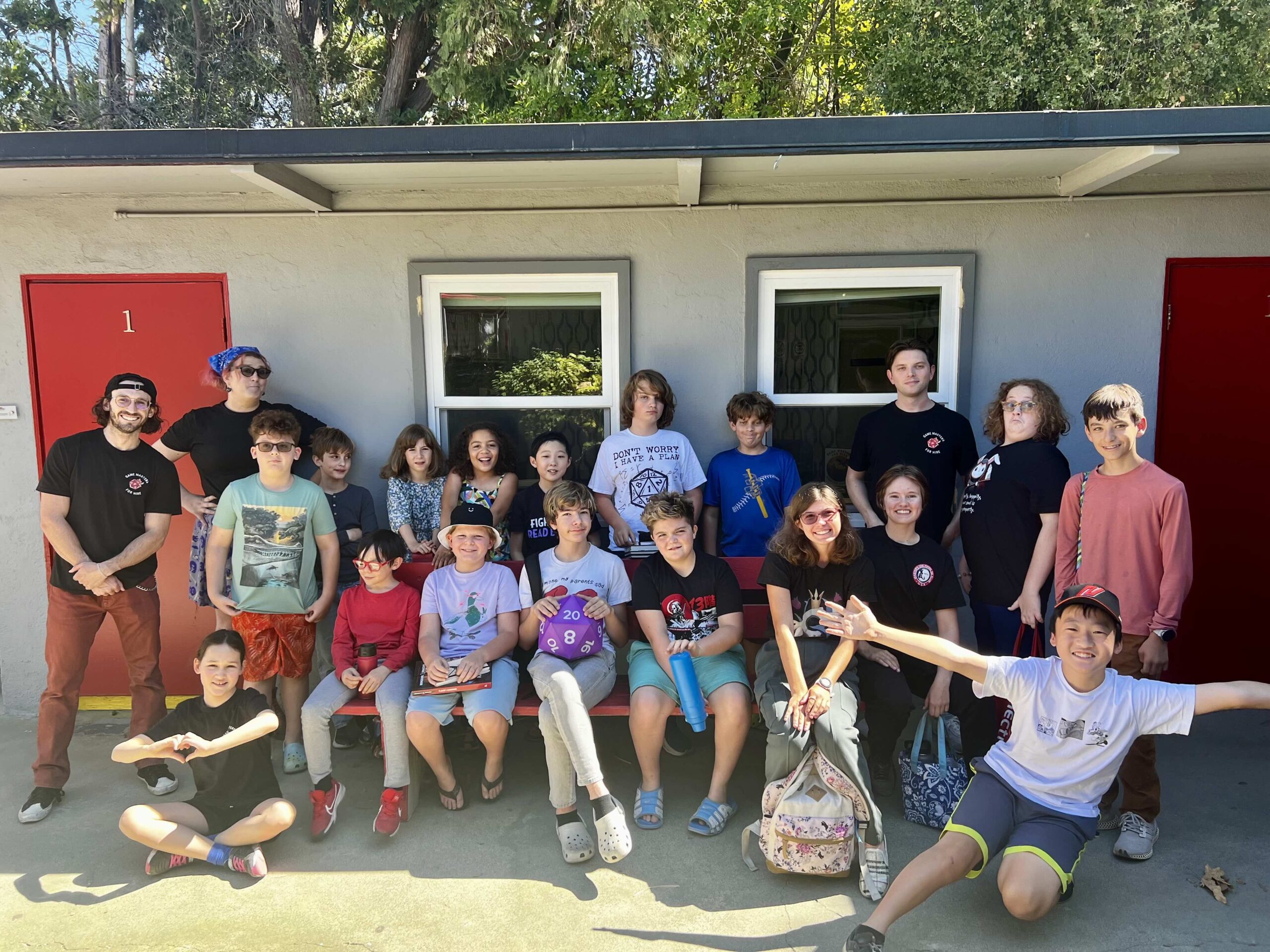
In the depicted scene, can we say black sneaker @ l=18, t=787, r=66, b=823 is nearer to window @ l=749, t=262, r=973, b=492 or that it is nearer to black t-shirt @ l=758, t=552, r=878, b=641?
black t-shirt @ l=758, t=552, r=878, b=641

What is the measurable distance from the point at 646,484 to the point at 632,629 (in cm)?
71

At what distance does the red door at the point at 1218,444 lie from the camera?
440 centimetres

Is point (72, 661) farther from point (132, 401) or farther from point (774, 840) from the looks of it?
point (774, 840)

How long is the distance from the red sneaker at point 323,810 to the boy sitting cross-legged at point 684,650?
1215mm

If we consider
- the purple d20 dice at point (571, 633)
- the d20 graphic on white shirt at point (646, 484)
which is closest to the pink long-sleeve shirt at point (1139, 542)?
the d20 graphic on white shirt at point (646, 484)

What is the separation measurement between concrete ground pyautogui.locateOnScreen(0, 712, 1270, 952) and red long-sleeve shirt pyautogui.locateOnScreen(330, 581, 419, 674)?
637 mm

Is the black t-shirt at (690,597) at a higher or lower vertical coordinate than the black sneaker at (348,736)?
higher

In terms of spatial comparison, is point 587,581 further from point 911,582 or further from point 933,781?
point 933,781

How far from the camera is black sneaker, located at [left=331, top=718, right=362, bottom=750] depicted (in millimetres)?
4270

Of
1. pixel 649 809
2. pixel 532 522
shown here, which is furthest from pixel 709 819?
pixel 532 522

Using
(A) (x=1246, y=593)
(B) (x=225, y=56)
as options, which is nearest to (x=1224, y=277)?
(A) (x=1246, y=593)

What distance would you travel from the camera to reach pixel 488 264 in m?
4.56

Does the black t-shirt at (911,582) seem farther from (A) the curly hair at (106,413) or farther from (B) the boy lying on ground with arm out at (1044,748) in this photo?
(A) the curly hair at (106,413)

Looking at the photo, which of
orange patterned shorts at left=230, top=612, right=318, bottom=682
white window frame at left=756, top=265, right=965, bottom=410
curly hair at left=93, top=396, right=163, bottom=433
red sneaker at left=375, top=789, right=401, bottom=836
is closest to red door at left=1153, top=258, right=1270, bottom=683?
white window frame at left=756, top=265, right=965, bottom=410
